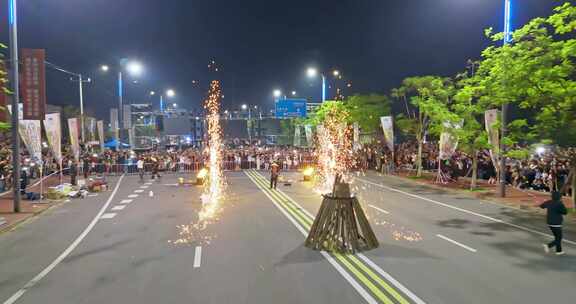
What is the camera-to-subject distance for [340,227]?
1182 cm

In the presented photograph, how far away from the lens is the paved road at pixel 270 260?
851 cm

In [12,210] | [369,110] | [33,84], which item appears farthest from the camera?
[369,110]

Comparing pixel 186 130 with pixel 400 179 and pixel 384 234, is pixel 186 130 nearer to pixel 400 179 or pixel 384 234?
pixel 400 179

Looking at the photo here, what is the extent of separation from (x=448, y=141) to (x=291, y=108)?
2042 cm

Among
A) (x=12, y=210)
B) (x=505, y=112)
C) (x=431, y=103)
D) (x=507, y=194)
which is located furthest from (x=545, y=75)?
(x=12, y=210)

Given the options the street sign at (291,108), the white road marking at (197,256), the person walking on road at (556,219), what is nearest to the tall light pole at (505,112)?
the person walking on road at (556,219)

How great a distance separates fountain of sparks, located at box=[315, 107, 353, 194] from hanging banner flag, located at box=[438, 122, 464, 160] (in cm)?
1162

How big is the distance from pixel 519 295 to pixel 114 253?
9.90 metres

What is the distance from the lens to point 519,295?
8.30 meters

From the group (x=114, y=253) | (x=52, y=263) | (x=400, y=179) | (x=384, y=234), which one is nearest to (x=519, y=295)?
(x=384, y=234)

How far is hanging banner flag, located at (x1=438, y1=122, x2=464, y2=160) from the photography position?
84.7ft

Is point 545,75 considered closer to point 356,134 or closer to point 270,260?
point 270,260

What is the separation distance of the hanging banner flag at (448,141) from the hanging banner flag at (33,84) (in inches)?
860

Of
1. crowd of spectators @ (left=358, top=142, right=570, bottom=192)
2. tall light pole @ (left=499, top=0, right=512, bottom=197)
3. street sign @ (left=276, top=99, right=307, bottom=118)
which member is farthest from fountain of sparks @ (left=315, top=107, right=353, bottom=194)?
tall light pole @ (left=499, top=0, right=512, bottom=197)
